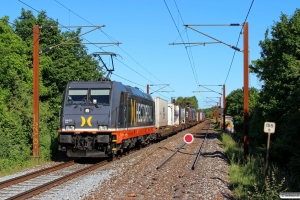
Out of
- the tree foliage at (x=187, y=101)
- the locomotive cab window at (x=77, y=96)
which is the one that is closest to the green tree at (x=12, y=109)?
the locomotive cab window at (x=77, y=96)

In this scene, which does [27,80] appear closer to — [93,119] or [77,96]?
[77,96]

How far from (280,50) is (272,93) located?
2583mm

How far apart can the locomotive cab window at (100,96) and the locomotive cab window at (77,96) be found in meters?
0.32

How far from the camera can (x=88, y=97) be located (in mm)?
18047

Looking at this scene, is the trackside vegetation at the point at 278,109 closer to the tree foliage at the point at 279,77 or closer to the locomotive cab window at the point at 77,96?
the tree foliage at the point at 279,77

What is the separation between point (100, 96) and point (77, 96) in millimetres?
1023

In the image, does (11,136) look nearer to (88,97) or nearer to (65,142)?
(65,142)

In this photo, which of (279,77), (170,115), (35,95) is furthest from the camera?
(170,115)

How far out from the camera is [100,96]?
707 inches

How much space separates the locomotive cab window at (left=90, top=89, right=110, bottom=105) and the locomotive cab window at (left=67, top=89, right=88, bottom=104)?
1.05 feet

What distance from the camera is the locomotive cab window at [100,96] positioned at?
17.8 meters

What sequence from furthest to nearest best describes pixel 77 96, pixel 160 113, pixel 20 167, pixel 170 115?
pixel 170 115 < pixel 160 113 < pixel 77 96 < pixel 20 167

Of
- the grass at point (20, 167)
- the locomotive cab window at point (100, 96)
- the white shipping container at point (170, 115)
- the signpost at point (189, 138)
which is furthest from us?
the white shipping container at point (170, 115)

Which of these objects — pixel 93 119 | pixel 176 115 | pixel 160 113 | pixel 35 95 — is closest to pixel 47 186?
pixel 93 119
